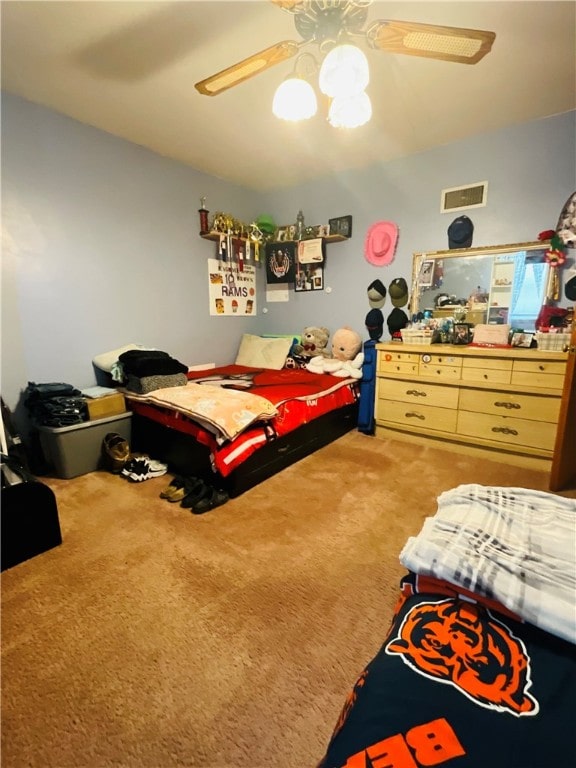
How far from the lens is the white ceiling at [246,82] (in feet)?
5.28

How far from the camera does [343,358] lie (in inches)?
139

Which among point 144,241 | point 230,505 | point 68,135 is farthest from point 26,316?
point 230,505

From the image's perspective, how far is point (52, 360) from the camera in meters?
2.55

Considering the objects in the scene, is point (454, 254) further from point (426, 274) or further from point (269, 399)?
point (269, 399)

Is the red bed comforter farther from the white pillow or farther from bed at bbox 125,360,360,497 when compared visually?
the white pillow

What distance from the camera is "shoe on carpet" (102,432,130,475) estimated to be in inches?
94.3

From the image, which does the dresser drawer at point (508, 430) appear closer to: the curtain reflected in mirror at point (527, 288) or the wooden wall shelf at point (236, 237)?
the curtain reflected in mirror at point (527, 288)

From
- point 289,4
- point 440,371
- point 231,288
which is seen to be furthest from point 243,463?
point 231,288

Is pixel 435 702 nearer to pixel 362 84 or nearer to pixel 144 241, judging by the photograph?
pixel 362 84

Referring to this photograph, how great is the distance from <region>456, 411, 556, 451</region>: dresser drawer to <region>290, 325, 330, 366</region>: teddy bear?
1.54 m

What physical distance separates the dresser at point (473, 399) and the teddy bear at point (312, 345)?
0.79m

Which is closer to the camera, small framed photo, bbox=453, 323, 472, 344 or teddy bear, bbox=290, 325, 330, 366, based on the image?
small framed photo, bbox=453, 323, 472, 344

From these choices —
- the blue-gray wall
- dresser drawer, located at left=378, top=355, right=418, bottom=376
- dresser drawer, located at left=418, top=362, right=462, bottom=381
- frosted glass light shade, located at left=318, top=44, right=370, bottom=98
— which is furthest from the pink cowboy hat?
frosted glass light shade, located at left=318, top=44, right=370, bottom=98

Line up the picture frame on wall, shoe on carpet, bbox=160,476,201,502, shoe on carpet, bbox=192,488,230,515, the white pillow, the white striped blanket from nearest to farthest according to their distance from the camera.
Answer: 1. the white striped blanket
2. shoe on carpet, bbox=192,488,230,515
3. shoe on carpet, bbox=160,476,201,502
4. the white pillow
5. the picture frame on wall
